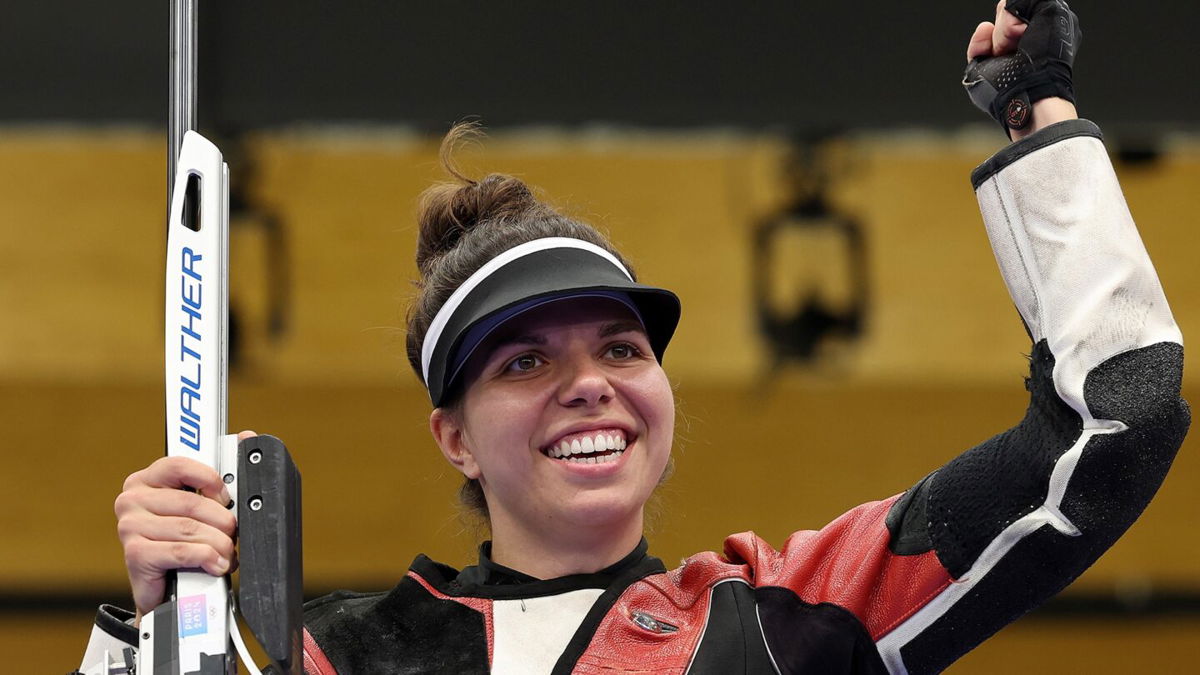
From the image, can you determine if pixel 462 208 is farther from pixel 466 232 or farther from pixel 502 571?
pixel 502 571

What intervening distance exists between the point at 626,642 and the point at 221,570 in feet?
1.37

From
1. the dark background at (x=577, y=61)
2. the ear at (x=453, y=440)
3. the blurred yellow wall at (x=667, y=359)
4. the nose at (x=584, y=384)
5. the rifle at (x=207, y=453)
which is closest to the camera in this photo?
the rifle at (x=207, y=453)

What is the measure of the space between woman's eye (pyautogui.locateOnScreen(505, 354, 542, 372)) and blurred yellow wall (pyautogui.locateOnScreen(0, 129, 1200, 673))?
2.45 m

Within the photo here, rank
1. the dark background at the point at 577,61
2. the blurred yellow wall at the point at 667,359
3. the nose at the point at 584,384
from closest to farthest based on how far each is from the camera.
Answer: the nose at the point at 584,384
the dark background at the point at 577,61
the blurred yellow wall at the point at 667,359

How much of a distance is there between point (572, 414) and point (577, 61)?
1.25 m

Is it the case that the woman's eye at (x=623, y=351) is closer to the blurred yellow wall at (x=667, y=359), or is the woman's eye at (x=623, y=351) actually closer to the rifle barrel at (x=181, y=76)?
the rifle barrel at (x=181, y=76)

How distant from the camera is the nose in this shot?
5.12ft

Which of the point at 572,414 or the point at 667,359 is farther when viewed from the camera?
the point at 667,359

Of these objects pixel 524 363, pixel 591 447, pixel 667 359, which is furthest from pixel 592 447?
pixel 667 359

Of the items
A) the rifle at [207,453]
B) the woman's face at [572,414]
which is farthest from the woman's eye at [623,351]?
the rifle at [207,453]

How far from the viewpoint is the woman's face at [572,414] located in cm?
157

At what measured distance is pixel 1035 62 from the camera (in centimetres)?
144

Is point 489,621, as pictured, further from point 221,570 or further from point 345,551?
point 345,551

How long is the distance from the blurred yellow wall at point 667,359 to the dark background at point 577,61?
124 cm
